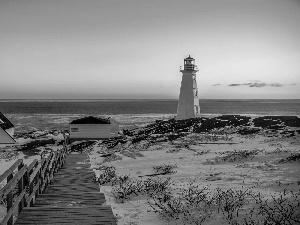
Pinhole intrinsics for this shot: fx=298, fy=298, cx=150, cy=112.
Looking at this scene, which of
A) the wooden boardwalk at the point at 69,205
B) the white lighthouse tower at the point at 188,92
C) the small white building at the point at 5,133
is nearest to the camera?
the wooden boardwalk at the point at 69,205

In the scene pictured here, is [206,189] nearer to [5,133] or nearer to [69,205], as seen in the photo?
[69,205]

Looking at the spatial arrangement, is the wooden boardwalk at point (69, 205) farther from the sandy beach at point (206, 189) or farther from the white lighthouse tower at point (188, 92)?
the white lighthouse tower at point (188, 92)

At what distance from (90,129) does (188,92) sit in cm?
1620

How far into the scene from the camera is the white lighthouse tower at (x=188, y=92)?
45875 mm

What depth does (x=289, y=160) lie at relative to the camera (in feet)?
41.8

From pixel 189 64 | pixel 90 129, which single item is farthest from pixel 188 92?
pixel 90 129

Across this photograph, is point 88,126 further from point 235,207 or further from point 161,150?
point 235,207

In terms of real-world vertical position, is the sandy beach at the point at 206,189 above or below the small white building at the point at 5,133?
above

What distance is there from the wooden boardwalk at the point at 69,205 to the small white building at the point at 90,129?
28.4m

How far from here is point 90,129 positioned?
3912cm

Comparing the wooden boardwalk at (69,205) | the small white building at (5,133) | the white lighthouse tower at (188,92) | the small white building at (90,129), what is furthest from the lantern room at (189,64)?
the wooden boardwalk at (69,205)

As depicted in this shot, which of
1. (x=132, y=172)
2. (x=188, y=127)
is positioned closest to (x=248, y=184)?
(x=132, y=172)

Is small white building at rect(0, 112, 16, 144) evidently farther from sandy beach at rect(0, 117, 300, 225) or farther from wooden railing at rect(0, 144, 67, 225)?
wooden railing at rect(0, 144, 67, 225)

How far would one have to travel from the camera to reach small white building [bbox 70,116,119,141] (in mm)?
38781
